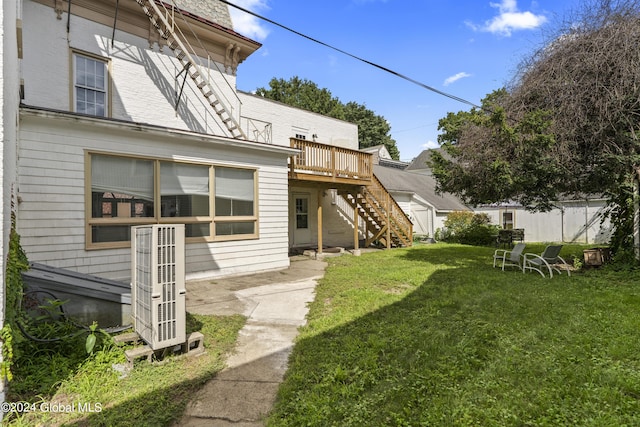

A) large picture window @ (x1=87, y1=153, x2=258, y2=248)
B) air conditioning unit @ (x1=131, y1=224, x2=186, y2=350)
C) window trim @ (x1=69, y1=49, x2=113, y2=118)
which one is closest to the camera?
air conditioning unit @ (x1=131, y1=224, x2=186, y2=350)

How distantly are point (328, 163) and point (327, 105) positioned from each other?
3334 centimetres

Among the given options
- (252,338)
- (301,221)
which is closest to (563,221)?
(301,221)

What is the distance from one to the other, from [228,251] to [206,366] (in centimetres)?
470

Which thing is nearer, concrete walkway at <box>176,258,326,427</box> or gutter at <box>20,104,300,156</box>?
concrete walkway at <box>176,258,326,427</box>

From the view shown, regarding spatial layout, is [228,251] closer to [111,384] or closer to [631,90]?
[111,384]

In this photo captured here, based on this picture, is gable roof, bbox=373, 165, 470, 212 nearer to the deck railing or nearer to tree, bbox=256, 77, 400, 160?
the deck railing

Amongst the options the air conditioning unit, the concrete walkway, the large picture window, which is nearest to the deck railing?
the large picture window

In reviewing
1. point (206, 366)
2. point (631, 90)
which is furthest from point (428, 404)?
point (631, 90)

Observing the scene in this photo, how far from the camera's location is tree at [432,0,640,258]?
7211 millimetres

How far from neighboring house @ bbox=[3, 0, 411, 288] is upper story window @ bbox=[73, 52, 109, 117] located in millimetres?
27

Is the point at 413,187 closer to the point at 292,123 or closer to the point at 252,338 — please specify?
the point at 292,123

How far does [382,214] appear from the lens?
1372 centimetres

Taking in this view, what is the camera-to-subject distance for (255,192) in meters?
8.47

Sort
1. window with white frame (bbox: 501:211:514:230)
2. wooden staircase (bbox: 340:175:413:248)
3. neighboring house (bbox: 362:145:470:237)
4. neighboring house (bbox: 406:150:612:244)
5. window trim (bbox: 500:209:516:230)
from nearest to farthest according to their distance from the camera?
wooden staircase (bbox: 340:175:413:248), neighboring house (bbox: 406:150:612:244), neighboring house (bbox: 362:145:470:237), window trim (bbox: 500:209:516:230), window with white frame (bbox: 501:211:514:230)
